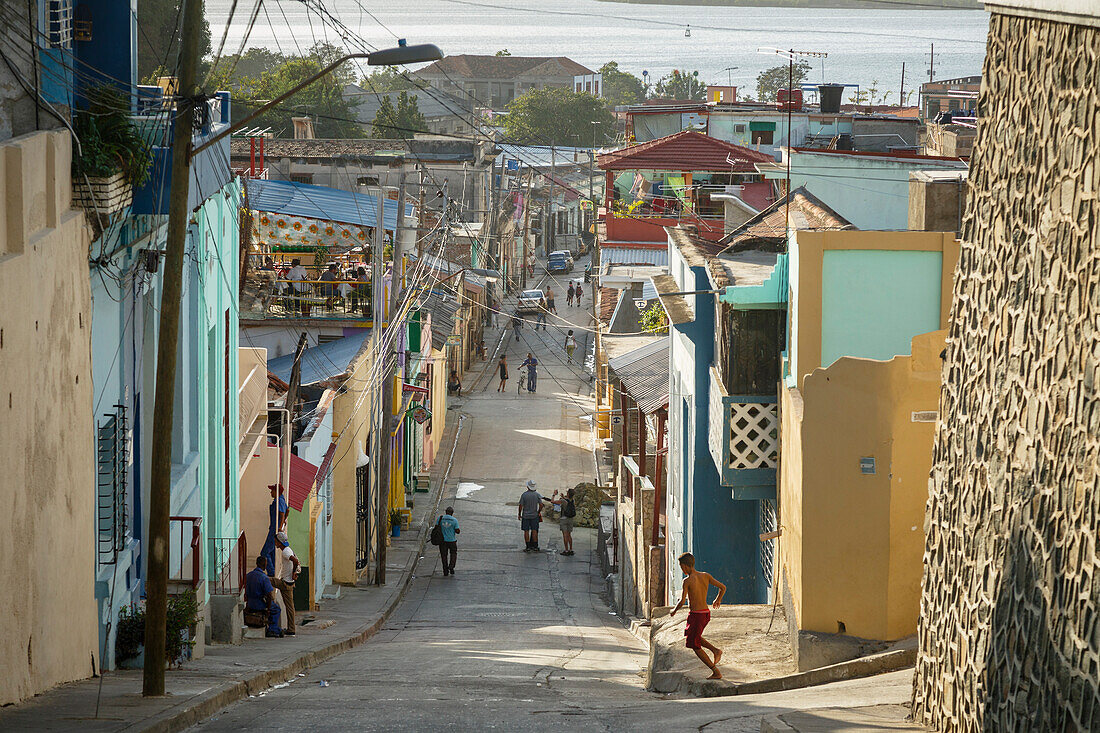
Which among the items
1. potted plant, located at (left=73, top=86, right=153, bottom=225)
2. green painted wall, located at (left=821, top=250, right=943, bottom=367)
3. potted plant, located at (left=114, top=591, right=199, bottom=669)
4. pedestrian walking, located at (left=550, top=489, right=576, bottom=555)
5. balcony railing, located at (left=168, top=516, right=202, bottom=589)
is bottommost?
pedestrian walking, located at (left=550, top=489, right=576, bottom=555)

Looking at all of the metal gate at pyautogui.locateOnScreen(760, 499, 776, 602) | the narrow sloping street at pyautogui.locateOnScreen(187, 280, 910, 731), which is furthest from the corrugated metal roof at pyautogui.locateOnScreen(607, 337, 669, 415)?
the metal gate at pyautogui.locateOnScreen(760, 499, 776, 602)

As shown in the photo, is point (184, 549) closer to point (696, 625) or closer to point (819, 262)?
point (696, 625)

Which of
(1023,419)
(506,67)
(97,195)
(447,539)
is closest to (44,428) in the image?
(97,195)

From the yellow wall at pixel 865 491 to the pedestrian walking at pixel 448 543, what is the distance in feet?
47.7

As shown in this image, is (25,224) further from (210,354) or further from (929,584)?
(210,354)

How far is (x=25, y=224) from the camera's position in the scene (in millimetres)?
8578

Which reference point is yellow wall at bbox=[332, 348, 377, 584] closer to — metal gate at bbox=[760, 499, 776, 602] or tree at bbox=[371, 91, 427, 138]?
metal gate at bbox=[760, 499, 776, 602]

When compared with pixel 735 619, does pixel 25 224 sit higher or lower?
higher

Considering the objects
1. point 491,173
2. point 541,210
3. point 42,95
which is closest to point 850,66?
point 541,210

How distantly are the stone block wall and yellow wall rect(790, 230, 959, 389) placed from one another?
464 cm

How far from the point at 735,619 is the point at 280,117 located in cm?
5185

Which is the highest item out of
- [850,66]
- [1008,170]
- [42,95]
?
[850,66]

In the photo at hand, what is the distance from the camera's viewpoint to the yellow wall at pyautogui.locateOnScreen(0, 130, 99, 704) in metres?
8.26

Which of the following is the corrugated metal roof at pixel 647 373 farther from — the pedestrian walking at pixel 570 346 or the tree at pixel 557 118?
the tree at pixel 557 118
